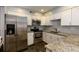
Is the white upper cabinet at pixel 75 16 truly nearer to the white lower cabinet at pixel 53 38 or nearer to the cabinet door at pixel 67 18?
the cabinet door at pixel 67 18

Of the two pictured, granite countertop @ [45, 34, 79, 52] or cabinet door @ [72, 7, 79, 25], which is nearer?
granite countertop @ [45, 34, 79, 52]

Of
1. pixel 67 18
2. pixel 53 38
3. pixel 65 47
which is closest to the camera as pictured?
pixel 65 47

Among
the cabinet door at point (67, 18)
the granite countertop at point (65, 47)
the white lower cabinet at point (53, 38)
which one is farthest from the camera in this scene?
the white lower cabinet at point (53, 38)

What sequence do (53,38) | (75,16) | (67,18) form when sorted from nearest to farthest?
(75,16), (67,18), (53,38)

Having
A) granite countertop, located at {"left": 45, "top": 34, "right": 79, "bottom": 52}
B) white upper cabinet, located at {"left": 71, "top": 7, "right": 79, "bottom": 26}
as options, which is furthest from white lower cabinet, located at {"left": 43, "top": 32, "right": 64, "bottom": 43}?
granite countertop, located at {"left": 45, "top": 34, "right": 79, "bottom": 52}

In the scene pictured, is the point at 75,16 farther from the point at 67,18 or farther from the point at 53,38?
the point at 53,38

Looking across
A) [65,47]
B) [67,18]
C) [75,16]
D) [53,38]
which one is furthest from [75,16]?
[65,47]

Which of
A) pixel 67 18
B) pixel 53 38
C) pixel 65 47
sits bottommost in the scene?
pixel 53 38

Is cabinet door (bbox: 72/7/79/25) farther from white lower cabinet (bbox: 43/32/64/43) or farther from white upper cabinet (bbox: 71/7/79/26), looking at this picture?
white lower cabinet (bbox: 43/32/64/43)

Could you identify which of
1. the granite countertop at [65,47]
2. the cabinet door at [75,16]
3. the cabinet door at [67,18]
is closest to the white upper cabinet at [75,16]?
the cabinet door at [75,16]
